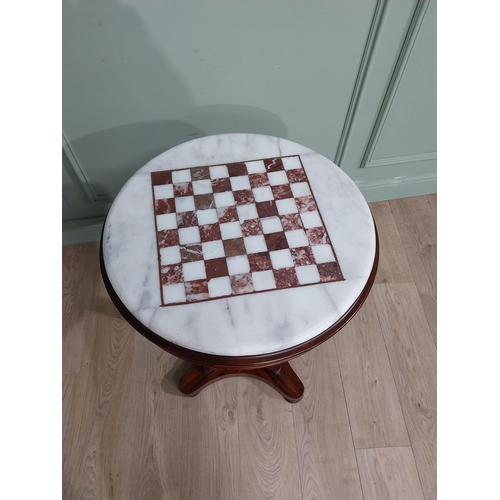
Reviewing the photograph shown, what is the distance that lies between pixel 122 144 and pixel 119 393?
0.75 m

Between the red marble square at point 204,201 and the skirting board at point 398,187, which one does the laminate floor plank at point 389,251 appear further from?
the red marble square at point 204,201

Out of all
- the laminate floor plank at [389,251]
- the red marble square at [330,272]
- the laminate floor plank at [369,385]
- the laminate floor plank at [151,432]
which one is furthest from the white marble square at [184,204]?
the laminate floor plank at [389,251]

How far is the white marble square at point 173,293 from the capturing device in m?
0.81

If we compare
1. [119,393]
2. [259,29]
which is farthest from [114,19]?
[119,393]

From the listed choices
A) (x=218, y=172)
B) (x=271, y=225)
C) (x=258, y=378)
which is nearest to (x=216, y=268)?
(x=271, y=225)

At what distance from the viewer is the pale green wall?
0.98 m

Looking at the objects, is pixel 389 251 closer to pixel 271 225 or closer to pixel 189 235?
pixel 271 225

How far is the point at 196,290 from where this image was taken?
2.70 feet

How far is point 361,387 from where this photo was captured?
1.31 meters

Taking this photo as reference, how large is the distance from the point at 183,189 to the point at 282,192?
224mm

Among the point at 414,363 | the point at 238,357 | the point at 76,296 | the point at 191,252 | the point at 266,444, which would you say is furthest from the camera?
the point at 76,296

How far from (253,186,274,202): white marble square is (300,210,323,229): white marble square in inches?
3.5

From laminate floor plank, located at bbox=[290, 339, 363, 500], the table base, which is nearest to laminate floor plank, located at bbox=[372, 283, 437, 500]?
laminate floor plank, located at bbox=[290, 339, 363, 500]

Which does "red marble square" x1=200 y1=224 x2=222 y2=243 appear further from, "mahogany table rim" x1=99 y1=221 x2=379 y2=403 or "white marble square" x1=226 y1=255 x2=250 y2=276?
"mahogany table rim" x1=99 y1=221 x2=379 y2=403
